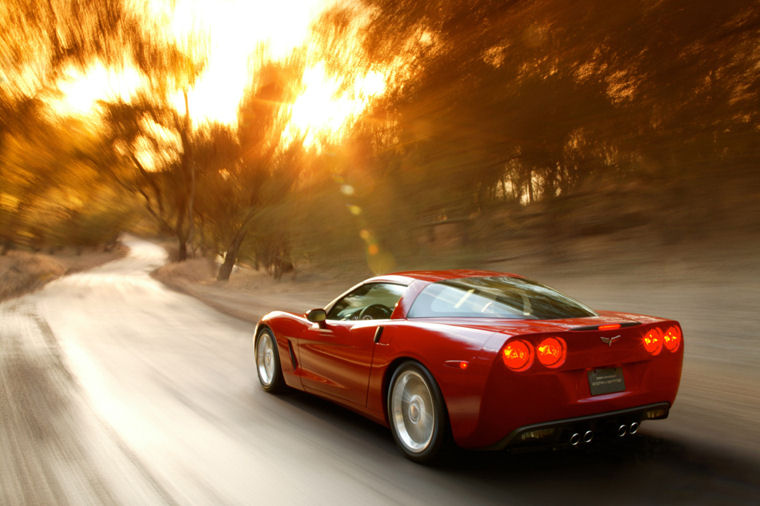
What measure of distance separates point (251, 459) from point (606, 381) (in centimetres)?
221

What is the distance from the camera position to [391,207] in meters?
14.0

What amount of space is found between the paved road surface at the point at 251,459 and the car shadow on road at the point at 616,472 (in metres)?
0.01

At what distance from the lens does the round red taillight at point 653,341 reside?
383 centimetres

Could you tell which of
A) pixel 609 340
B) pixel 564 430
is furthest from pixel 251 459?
pixel 609 340

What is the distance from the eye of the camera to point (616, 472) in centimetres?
372

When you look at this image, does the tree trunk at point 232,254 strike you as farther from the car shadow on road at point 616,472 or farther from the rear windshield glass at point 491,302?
the car shadow on road at point 616,472

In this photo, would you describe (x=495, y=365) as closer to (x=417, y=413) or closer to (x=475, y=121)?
(x=417, y=413)

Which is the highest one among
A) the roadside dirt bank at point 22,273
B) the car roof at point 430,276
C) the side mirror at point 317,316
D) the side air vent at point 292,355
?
the roadside dirt bank at point 22,273

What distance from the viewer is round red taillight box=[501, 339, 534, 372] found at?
347 cm

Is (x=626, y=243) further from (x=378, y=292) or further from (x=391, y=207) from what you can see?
(x=378, y=292)

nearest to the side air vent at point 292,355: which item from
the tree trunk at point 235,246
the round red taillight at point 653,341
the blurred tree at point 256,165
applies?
the round red taillight at point 653,341

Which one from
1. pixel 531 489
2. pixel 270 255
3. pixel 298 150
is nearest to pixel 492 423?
pixel 531 489

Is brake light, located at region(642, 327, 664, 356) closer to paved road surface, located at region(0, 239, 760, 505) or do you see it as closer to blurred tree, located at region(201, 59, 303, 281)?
paved road surface, located at region(0, 239, 760, 505)

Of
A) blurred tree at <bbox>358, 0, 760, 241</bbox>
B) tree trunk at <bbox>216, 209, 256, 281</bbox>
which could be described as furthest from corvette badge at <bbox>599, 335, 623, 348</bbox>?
tree trunk at <bbox>216, 209, 256, 281</bbox>
